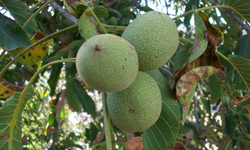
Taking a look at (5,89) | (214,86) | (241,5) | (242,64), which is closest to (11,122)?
(5,89)

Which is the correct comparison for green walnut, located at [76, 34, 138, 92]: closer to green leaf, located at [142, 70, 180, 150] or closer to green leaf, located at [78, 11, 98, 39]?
green leaf, located at [78, 11, 98, 39]

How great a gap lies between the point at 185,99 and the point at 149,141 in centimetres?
26

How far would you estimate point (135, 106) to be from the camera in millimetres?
838

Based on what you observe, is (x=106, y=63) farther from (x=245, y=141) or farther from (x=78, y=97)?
(x=78, y=97)

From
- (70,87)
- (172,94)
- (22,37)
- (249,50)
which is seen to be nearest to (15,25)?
(22,37)

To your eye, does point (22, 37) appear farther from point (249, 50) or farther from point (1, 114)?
point (249, 50)

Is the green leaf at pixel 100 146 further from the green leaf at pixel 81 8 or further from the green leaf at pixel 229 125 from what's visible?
the green leaf at pixel 229 125

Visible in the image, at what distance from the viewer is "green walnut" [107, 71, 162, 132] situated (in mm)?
836

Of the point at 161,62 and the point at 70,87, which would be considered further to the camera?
the point at 70,87

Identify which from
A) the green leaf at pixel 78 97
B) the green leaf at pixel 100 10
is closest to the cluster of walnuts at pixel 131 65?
the green leaf at pixel 100 10

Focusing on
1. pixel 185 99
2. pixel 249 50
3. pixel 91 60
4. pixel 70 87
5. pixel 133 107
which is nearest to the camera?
pixel 91 60

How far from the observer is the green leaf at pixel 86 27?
2.94ft

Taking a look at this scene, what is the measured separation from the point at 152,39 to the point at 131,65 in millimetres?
205

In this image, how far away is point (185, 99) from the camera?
0.95 m
